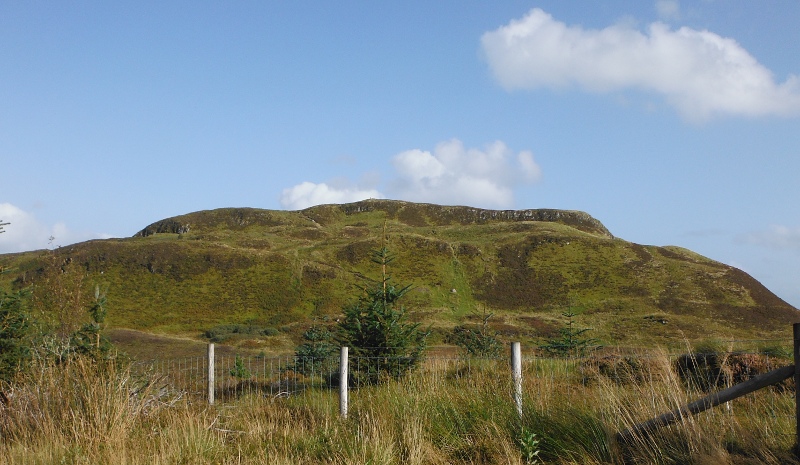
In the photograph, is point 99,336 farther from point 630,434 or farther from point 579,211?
point 579,211

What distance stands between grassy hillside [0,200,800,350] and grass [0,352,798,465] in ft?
111

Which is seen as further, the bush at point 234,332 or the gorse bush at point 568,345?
the bush at point 234,332

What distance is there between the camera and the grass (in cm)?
537

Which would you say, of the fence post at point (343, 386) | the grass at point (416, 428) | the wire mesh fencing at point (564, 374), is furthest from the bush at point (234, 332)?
the grass at point (416, 428)

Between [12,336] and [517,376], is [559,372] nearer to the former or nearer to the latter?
[517,376]

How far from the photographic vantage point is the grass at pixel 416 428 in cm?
537

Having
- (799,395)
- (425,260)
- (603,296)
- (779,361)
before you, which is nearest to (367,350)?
(779,361)

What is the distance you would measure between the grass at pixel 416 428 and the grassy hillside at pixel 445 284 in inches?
1329

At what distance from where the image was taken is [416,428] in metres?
6.34

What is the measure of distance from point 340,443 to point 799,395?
12.4 feet

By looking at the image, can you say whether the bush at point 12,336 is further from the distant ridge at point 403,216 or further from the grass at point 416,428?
the distant ridge at point 403,216

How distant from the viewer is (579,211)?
442ft

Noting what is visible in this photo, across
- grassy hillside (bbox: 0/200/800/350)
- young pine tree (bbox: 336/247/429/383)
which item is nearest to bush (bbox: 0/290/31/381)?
young pine tree (bbox: 336/247/429/383)

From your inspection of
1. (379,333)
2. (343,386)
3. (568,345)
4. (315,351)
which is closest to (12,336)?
(343,386)
